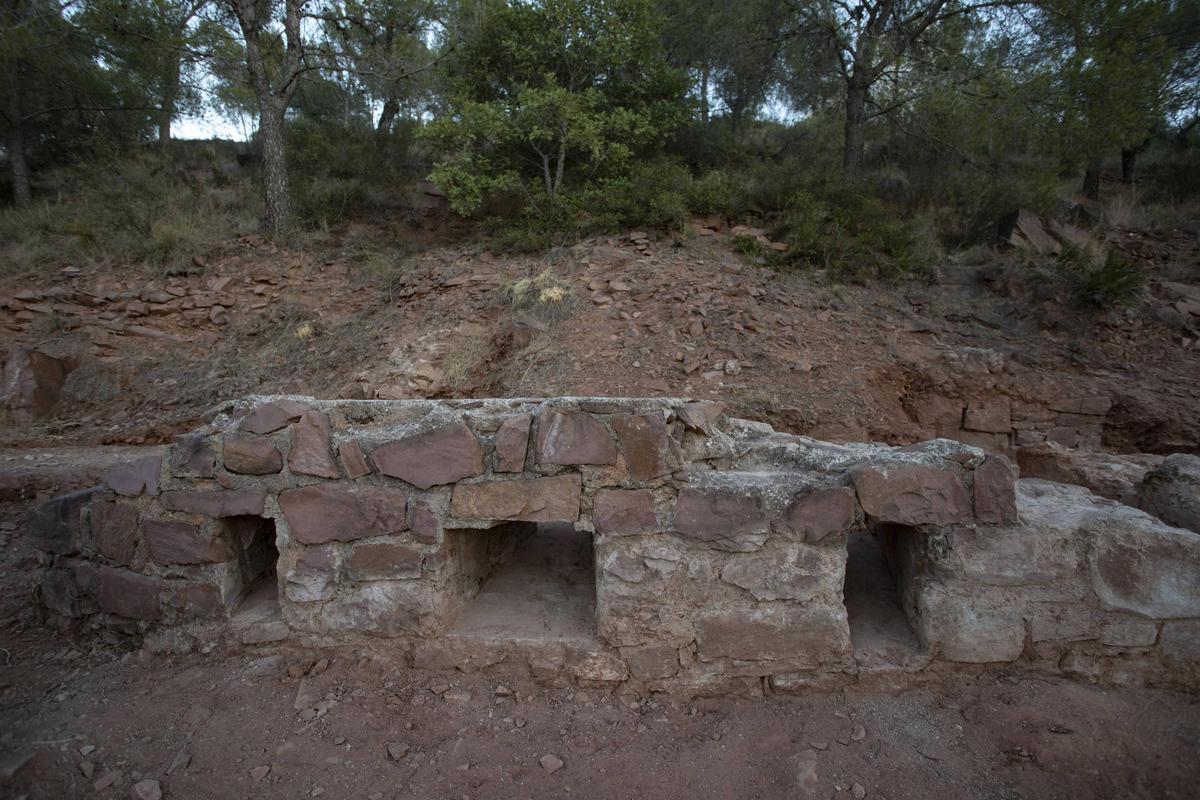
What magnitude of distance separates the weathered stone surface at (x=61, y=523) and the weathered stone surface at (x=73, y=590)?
0.10 m

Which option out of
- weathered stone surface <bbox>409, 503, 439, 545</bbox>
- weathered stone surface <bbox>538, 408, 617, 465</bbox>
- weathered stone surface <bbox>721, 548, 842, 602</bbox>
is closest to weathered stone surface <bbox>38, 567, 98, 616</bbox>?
weathered stone surface <bbox>409, 503, 439, 545</bbox>

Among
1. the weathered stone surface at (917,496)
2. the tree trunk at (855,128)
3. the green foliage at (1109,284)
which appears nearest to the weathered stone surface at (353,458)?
the weathered stone surface at (917,496)

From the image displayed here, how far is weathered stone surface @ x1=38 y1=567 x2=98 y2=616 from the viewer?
8.77 ft

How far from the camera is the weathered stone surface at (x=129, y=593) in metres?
2.57

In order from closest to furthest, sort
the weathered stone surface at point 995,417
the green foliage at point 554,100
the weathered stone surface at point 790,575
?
the weathered stone surface at point 790,575, the weathered stone surface at point 995,417, the green foliage at point 554,100

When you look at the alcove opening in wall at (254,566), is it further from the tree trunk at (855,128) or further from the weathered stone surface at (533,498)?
the tree trunk at (855,128)

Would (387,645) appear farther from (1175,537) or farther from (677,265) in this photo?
(677,265)

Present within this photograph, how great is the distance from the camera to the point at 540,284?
6.94m

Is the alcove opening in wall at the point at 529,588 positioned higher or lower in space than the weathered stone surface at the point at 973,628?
A: lower

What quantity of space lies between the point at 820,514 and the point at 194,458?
250 centimetres

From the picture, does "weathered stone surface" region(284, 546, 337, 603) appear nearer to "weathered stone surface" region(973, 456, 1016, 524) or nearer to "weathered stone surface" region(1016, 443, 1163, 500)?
"weathered stone surface" region(973, 456, 1016, 524)

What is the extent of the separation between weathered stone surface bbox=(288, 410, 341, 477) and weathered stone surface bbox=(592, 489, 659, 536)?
106 cm

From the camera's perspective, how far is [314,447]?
2.41 metres

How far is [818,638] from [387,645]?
171 cm
